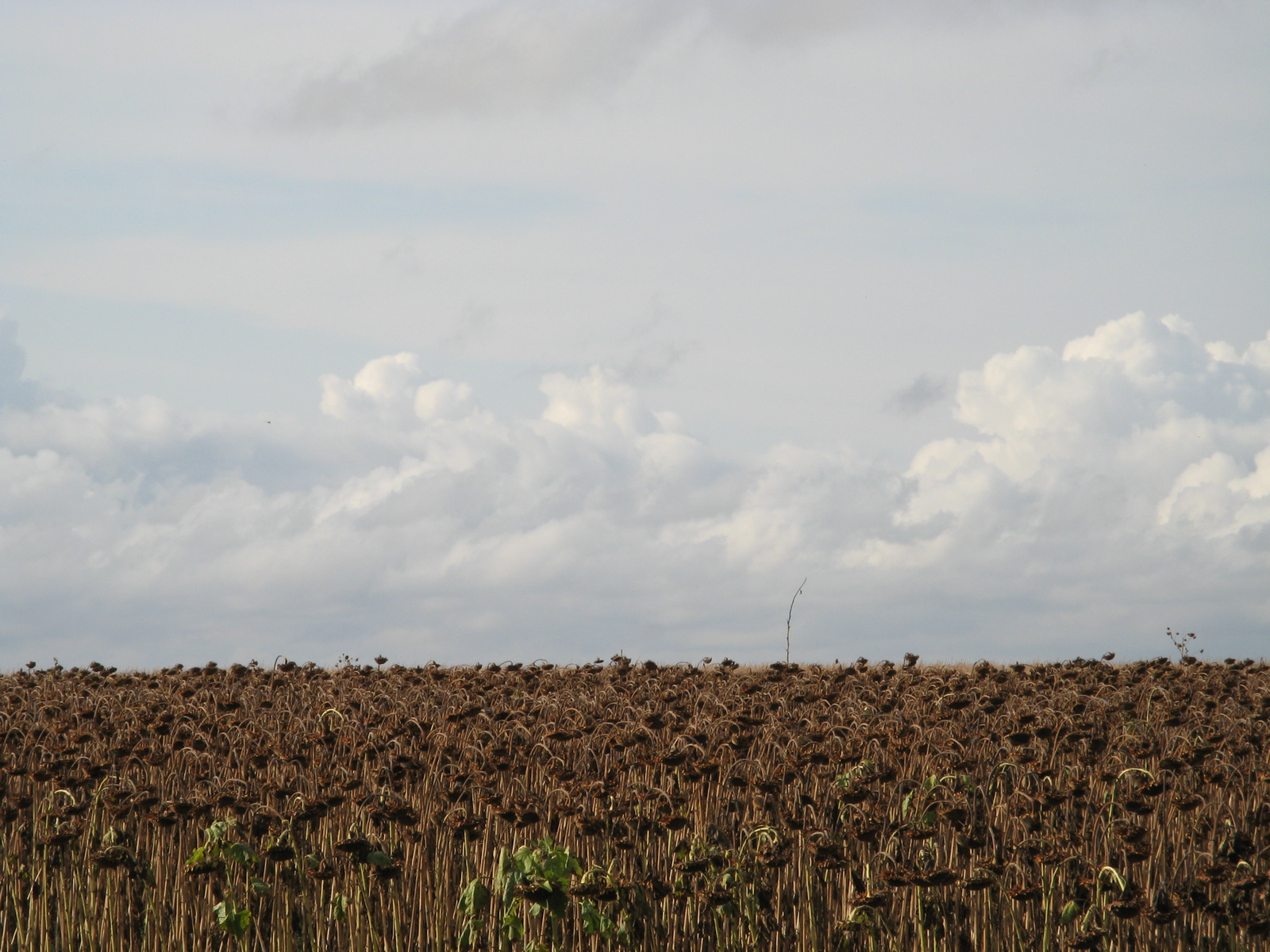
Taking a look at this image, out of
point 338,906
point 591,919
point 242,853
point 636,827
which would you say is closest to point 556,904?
point 591,919

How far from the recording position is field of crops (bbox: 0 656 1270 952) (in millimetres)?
6914

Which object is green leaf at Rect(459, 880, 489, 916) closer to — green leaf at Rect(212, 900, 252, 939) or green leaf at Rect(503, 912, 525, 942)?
green leaf at Rect(503, 912, 525, 942)

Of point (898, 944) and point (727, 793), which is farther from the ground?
point (727, 793)

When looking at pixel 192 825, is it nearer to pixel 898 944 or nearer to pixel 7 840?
pixel 7 840

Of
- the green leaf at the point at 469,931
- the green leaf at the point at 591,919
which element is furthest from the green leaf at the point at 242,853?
the green leaf at the point at 591,919

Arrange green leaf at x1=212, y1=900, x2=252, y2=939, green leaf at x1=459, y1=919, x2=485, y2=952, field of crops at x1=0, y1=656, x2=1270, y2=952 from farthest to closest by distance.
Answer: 1. field of crops at x1=0, y1=656, x2=1270, y2=952
2. green leaf at x1=212, y1=900, x2=252, y2=939
3. green leaf at x1=459, y1=919, x2=485, y2=952

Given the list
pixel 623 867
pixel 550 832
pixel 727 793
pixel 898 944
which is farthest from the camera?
pixel 727 793

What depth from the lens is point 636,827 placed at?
7.75m

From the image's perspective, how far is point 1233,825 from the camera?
843 cm

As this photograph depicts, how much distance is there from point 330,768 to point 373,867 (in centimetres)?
215

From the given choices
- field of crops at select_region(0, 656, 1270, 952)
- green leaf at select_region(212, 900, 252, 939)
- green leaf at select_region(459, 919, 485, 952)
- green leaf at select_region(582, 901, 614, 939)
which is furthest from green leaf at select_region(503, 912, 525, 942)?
green leaf at select_region(212, 900, 252, 939)

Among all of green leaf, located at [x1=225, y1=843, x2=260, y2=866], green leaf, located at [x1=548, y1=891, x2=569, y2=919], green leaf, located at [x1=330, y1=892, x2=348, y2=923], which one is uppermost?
green leaf, located at [x1=225, y1=843, x2=260, y2=866]

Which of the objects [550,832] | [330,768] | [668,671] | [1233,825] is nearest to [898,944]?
[550,832]

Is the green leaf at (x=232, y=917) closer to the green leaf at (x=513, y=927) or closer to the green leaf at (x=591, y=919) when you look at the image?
the green leaf at (x=513, y=927)
